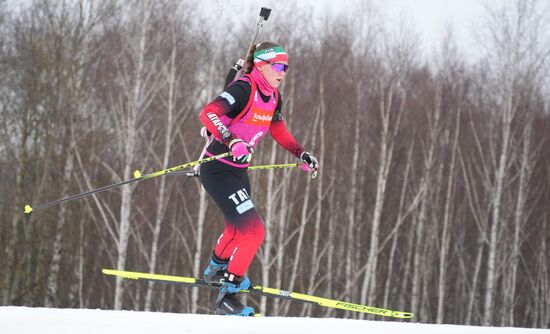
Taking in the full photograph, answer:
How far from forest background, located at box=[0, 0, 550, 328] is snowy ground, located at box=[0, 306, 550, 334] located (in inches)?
485

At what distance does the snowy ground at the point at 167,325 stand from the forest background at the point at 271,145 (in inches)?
485

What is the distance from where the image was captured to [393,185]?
22.6 meters

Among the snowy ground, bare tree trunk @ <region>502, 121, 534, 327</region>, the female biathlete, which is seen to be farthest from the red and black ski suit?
bare tree trunk @ <region>502, 121, 534, 327</region>

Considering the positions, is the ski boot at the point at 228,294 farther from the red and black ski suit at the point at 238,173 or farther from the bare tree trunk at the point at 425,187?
the bare tree trunk at the point at 425,187

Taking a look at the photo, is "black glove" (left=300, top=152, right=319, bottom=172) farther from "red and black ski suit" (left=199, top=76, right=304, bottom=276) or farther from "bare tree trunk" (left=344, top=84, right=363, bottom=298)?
"bare tree trunk" (left=344, top=84, right=363, bottom=298)

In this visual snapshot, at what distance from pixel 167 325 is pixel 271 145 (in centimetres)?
1447

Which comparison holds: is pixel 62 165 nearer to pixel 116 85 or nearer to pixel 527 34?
pixel 116 85

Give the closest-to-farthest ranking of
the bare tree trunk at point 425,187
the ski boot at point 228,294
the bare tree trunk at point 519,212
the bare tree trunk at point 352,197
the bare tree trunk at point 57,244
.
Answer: the ski boot at point 228,294 < the bare tree trunk at point 57,244 < the bare tree trunk at point 352,197 < the bare tree trunk at point 519,212 < the bare tree trunk at point 425,187

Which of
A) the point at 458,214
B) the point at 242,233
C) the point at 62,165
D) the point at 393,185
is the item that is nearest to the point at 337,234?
the point at 393,185

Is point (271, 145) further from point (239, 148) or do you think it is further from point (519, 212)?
point (239, 148)

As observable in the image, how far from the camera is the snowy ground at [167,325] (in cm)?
295

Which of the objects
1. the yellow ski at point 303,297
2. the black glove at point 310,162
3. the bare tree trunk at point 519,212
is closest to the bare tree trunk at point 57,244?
Result: the yellow ski at point 303,297

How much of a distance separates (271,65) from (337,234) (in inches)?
712

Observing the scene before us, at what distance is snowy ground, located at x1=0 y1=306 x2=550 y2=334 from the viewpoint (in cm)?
295
